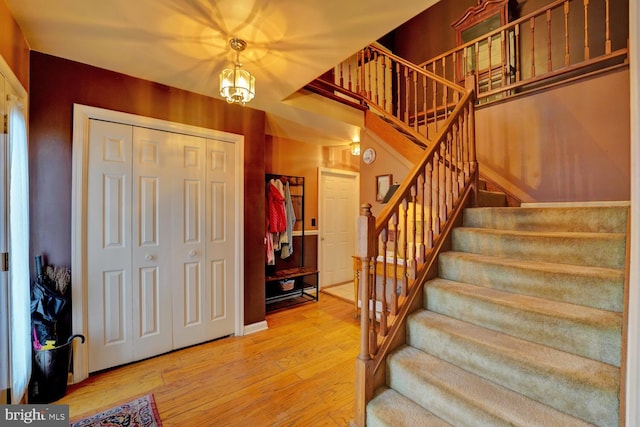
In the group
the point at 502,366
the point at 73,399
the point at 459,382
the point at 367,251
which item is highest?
the point at 367,251

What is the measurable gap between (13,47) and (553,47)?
201 inches

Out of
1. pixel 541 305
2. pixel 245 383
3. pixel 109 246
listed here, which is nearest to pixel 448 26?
pixel 541 305

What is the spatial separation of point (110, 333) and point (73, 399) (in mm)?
457

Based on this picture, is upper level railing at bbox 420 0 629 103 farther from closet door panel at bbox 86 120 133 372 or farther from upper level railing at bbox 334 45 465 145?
closet door panel at bbox 86 120 133 372

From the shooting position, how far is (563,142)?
9.04 ft

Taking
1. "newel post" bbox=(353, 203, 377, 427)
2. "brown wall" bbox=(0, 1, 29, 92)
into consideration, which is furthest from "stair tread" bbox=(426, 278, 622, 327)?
"brown wall" bbox=(0, 1, 29, 92)

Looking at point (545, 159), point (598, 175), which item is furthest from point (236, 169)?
point (598, 175)

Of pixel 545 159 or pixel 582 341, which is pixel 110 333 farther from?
pixel 545 159

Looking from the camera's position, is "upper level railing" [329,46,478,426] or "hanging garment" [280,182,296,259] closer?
"upper level railing" [329,46,478,426]

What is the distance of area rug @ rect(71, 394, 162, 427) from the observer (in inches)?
67.1

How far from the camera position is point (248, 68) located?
7.22 ft

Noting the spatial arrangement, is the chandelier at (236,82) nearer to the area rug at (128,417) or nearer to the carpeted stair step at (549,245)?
the carpeted stair step at (549,245)

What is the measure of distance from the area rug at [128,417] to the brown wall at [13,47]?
2.20 m

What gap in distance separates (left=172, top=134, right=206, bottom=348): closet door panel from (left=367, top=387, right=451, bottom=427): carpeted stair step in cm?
189
